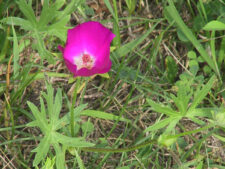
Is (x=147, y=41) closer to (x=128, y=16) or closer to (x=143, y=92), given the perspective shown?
(x=128, y=16)

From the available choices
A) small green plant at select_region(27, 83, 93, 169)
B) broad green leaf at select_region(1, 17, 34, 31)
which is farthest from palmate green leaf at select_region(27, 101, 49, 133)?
broad green leaf at select_region(1, 17, 34, 31)

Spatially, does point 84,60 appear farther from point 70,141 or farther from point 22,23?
point 70,141

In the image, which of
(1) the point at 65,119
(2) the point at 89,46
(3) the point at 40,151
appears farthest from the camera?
(2) the point at 89,46

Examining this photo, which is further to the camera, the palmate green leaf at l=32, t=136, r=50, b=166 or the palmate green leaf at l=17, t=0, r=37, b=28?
the palmate green leaf at l=17, t=0, r=37, b=28

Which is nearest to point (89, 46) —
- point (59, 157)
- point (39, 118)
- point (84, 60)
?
point (84, 60)

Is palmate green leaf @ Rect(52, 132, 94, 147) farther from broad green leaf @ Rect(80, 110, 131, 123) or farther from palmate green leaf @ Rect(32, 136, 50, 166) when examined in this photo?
broad green leaf @ Rect(80, 110, 131, 123)

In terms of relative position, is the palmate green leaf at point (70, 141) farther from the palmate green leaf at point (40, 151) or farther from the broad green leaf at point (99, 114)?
the broad green leaf at point (99, 114)
